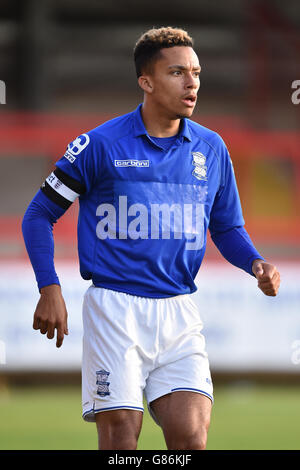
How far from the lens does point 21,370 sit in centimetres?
895

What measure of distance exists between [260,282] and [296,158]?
709 cm

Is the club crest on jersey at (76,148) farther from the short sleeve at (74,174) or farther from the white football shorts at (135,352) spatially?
the white football shorts at (135,352)

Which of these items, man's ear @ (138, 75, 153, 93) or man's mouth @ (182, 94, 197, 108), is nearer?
man's mouth @ (182, 94, 197, 108)

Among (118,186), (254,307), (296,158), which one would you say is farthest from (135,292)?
(296,158)

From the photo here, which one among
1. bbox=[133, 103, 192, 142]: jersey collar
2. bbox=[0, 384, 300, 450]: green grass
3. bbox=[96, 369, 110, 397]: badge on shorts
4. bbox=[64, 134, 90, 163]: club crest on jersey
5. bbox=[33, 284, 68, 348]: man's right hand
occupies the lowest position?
bbox=[0, 384, 300, 450]: green grass

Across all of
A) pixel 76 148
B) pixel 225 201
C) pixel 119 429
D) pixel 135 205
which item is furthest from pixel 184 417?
pixel 76 148

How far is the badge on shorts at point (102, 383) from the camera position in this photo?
359cm

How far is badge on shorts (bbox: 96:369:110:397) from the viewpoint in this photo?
11.8 ft

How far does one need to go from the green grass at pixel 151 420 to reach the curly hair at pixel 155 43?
3.09m

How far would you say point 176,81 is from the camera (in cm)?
377

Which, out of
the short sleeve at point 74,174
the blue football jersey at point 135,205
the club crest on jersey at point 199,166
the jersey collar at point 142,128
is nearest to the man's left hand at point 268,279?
the blue football jersey at point 135,205

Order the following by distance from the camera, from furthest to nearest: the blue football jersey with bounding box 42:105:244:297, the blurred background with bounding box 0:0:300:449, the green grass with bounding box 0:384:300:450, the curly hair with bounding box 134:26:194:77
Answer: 1. the blurred background with bounding box 0:0:300:449
2. the green grass with bounding box 0:384:300:450
3. the curly hair with bounding box 134:26:194:77
4. the blue football jersey with bounding box 42:105:244:297

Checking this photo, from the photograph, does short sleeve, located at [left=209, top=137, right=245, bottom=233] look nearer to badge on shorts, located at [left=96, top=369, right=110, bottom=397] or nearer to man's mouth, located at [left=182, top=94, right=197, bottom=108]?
man's mouth, located at [left=182, top=94, right=197, bottom=108]

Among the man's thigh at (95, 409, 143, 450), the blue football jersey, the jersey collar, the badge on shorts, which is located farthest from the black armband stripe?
the man's thigh at (95, 409, 143, 450)
